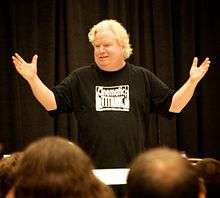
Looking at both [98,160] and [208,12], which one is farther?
[208,12]

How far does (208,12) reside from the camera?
475cm

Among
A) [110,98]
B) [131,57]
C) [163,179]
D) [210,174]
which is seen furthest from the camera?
[131,57]

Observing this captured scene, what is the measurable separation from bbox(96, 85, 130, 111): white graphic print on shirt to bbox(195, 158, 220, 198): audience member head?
120cm

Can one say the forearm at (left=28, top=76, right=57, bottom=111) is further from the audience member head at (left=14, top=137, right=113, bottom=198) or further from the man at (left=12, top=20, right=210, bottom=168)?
the audience member head at (left=14, top=137, right=113, bottom=198)

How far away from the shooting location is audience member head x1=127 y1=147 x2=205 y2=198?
3.42 ft

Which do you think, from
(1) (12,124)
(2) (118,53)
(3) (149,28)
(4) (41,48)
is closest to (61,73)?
(4) (41,48)

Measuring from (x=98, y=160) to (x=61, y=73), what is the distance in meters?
1.98

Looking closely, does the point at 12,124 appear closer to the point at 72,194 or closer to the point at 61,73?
the point at 61,73

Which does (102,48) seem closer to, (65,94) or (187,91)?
(65,94)

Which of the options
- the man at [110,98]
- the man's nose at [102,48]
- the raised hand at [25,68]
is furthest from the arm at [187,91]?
the raised hand at [25,68]

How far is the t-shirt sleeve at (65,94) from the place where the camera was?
278 centimetres

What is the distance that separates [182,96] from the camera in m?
2.79

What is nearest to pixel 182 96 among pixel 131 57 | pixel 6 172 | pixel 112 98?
pixel 112 98

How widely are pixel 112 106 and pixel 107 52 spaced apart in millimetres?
314
